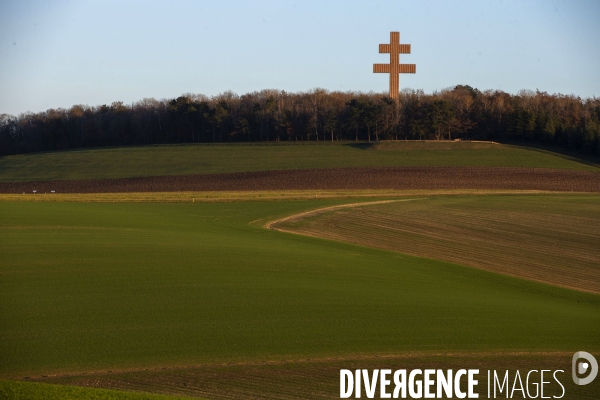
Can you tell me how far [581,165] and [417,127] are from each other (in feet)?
71.7

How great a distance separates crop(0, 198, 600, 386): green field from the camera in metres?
11.6

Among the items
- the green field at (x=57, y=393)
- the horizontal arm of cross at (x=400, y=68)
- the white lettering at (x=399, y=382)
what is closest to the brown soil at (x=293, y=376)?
the white lettering at (x=399, y=382)

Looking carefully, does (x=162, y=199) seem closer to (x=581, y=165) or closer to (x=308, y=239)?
(x=308, y=239)

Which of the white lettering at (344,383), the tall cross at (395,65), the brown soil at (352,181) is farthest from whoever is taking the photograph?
the tall cross at (395,65)

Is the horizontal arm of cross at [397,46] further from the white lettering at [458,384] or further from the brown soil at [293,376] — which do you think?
the white lettering at [458,384]

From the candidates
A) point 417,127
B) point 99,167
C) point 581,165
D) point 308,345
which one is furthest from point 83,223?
point 417,127

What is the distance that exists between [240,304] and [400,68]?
189 feet

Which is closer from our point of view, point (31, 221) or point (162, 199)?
point (31, 221)

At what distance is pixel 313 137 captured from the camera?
296 ft

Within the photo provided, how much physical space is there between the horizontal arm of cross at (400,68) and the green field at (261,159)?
8.55 m

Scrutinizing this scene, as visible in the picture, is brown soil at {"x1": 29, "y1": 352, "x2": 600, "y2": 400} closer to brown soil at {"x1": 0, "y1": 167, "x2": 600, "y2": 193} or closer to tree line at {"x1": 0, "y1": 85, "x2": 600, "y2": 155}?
brown soil at {"x1": 0, "y1": 167, "x2": 600, "y2": 193}

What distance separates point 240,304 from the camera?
579 inches

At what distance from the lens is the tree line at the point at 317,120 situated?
257ft

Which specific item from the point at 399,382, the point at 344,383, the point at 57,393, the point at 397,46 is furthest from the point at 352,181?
the point at 57,393
